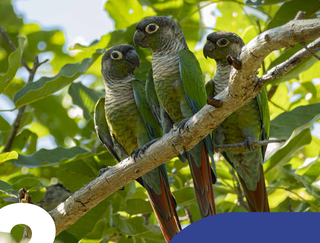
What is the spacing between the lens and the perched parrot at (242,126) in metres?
2.91

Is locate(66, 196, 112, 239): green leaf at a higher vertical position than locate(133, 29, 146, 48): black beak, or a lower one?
lower

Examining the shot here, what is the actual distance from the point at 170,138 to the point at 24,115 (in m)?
1.69

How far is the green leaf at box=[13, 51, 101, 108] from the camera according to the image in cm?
294

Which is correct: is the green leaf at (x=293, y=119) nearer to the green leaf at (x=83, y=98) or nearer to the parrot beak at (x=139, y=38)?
the parrot beak at (x=139, y=38)

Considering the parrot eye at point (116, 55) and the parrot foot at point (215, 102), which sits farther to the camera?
the parrot eye at point (116, 55)

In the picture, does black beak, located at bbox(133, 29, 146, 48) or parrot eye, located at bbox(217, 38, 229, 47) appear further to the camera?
black beak, located at bbox(133, 29, 146, 48)

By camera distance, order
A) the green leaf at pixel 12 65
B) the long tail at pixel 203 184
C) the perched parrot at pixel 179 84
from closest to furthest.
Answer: the long tail at pixel 203 184, the perched parrot at pixel 179 84, the green leaf at pixel 12 65

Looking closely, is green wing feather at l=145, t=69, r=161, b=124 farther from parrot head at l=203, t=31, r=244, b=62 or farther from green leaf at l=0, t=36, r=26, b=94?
green leaf at l=0, t=36, r=26, b=94

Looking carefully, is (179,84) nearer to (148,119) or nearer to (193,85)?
(193,85)

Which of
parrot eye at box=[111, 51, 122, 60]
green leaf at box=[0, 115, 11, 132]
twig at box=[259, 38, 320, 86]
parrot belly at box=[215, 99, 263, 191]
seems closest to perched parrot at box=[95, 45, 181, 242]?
parrot eye at box=[111, 51, 122, 60]

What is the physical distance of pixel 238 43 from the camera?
294 centimetres

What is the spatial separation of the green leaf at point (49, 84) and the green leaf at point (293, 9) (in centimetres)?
119

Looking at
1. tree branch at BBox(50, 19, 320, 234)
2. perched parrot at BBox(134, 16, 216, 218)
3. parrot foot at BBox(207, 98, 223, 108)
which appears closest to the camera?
tree branch at BBox(50, 19, 320, 234)

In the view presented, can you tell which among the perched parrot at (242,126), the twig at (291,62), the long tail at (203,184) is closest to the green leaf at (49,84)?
the perched parrot at (242,126)
